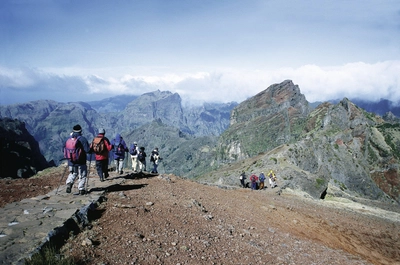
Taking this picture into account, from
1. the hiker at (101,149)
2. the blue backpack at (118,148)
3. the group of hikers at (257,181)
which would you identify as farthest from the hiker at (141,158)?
the group of hikers at (257,181)

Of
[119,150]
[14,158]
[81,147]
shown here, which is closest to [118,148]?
[119,150]

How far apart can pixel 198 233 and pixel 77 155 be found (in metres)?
6.48

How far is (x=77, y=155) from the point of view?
1235 centimetres

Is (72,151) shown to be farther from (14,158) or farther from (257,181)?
(14,158)

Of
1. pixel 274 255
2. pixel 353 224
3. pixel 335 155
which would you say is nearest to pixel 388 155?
pixel 335 155

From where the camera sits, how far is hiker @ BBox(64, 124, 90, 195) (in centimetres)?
1233

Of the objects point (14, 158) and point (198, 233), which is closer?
point (198, 233)

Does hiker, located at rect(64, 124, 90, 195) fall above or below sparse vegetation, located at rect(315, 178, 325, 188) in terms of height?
above

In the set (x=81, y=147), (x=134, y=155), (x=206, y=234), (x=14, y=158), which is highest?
(x=81, y=147)

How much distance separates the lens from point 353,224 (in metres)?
21.3

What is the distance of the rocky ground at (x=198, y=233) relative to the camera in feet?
27.2

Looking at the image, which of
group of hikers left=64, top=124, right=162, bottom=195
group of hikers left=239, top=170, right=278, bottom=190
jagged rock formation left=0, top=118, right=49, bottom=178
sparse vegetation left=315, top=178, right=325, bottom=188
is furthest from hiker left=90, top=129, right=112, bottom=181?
jagged rock formation left=0, top=118, right=49, bottom=178

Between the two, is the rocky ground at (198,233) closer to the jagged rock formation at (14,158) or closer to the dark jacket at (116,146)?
the dark jacket at (116,146)

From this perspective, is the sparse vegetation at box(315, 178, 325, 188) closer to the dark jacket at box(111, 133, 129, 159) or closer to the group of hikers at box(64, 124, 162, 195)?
the group of hikers at box(64, 124, 162, 195)
